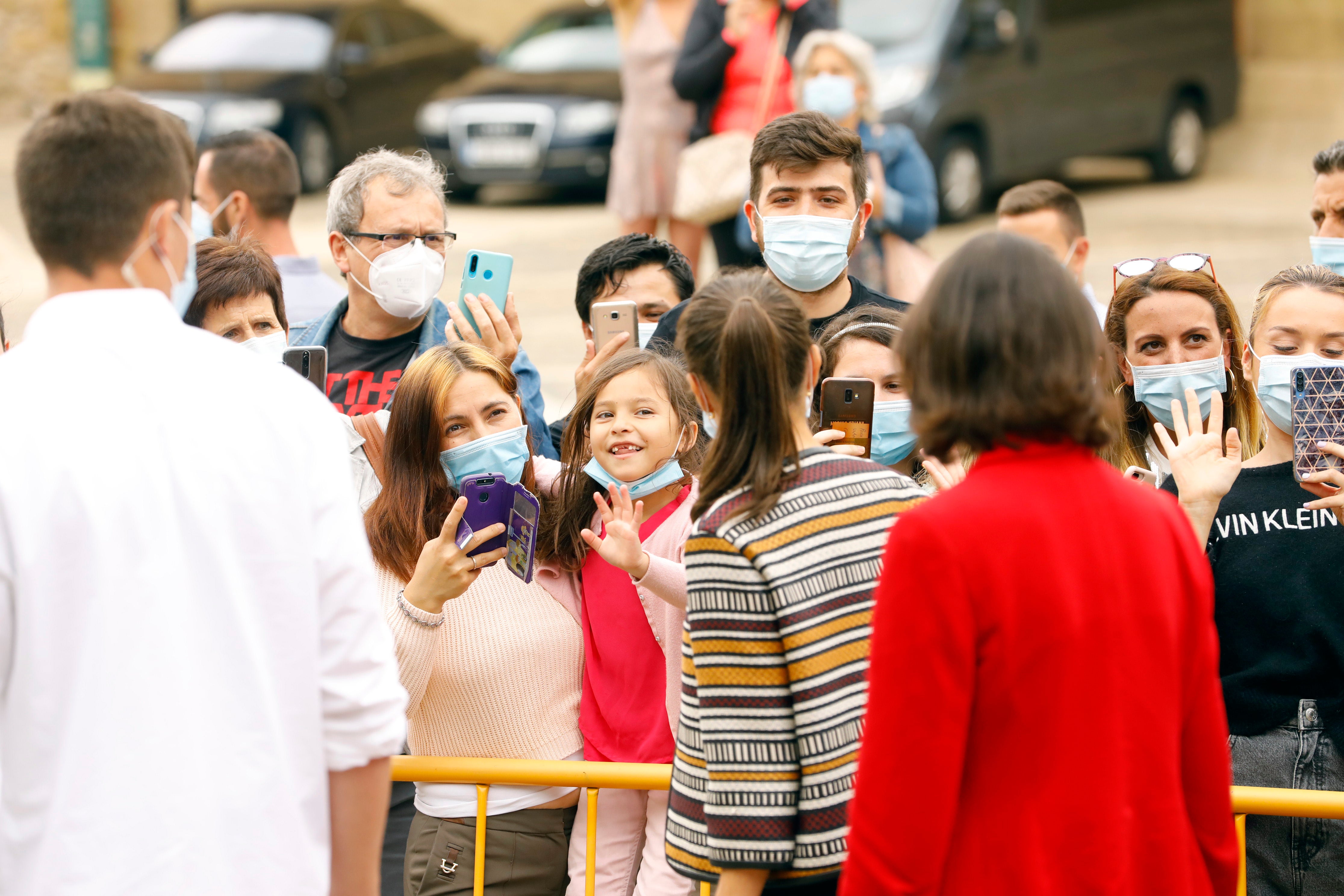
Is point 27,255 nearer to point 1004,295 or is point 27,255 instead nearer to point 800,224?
point 800,224

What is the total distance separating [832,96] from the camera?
6.15m

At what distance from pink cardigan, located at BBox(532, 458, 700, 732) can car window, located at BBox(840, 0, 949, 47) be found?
9.02 metres

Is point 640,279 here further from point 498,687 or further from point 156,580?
point 156,580

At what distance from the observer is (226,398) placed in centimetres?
208

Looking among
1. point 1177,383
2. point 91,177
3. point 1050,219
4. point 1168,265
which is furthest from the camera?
point 1050,219

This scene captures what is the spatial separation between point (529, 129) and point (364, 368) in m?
9.78

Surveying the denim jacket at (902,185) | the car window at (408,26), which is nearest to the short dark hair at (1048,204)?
the denim jacket at (902,185)

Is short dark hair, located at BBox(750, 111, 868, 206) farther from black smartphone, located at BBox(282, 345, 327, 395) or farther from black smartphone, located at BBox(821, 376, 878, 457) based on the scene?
black smartphone, located at BBox(282, 345, 327, 395)

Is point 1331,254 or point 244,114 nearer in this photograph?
point 1331,254

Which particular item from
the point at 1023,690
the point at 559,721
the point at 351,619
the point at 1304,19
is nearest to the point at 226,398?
the point at 351,619

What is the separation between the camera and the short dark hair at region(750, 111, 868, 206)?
409cm

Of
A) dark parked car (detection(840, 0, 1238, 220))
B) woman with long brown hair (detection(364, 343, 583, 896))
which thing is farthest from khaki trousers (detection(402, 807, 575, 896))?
dark parked car (detection(840, 0, 1238, 220))

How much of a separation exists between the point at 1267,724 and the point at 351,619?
202 centimetres

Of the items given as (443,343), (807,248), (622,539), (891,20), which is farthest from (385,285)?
(891,20)
